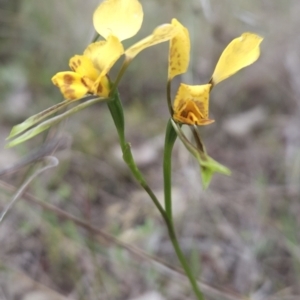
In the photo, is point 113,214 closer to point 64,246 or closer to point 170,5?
point 64,246

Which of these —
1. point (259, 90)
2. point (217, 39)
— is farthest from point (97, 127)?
point (259, 90)

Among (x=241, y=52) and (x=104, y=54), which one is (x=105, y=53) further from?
(x=241, y=52)

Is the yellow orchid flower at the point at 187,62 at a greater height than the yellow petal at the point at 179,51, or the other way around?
the yellow petal at the point at 179,51

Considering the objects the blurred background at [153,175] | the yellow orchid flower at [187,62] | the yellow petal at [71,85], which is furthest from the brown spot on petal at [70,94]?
the blurred background at [153,175]

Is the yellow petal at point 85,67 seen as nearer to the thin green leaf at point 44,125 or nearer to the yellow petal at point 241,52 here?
the thin green leaf at point 44,125

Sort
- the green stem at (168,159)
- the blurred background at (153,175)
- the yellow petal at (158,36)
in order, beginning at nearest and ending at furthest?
the yellow petal at (158,36)
the green stem at (168,159)
the blurred background at (153,175)

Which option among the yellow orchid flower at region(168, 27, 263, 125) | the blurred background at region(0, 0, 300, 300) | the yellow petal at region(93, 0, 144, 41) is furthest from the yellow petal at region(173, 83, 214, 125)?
the blurred background at region(0, 0, 300, 300)
